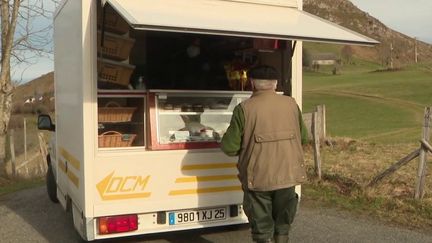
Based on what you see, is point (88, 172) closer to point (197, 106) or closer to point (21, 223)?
point (197, 106)

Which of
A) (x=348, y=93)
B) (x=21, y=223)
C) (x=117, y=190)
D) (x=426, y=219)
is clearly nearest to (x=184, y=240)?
(x=117, y=190)

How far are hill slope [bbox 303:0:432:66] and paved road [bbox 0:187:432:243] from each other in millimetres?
109602

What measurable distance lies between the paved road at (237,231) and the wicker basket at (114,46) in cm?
204

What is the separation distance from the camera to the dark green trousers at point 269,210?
4.46 meters

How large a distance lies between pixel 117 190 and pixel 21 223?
3.03 metres

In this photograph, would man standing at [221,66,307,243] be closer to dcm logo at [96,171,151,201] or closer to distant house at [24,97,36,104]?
dcm logo at [96,171,151,201]

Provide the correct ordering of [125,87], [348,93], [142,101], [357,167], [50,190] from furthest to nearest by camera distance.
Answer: [348,93]
[357,167]
[50,190]
[125,87]
[142,101]

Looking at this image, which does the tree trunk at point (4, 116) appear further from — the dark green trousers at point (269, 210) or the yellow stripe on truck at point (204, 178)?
the dark green trousers at point (269, 210)

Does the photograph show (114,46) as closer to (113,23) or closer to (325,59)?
(113,23)

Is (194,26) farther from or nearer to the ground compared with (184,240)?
farther from the ground

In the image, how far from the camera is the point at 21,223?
23.3ft

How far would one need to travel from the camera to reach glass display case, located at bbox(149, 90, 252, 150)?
5105 millimetres

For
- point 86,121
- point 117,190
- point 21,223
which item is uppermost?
point 86,121

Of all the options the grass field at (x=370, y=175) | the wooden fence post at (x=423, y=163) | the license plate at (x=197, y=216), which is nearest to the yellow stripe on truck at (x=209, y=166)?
the license plate at (x=197, y=216)
